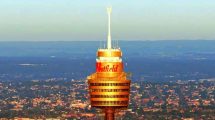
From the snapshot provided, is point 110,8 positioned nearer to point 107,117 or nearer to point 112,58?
point 112,58

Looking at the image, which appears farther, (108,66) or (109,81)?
(108,66)

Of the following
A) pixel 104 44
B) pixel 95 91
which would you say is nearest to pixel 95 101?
pixel 95 91

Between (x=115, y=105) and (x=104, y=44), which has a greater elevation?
(x=104, y=44)

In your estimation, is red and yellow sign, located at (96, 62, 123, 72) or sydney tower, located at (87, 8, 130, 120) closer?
sydney tower, located at (87, 8, 130, 120)

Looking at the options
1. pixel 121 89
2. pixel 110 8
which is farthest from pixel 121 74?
pixel 110 8

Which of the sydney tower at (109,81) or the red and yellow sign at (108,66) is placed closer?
the sydney tower at (109,81)

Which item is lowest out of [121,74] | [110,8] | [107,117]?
[107,117]

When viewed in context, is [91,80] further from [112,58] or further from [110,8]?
[110,8]

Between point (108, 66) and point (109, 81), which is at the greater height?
point (108, 66)
